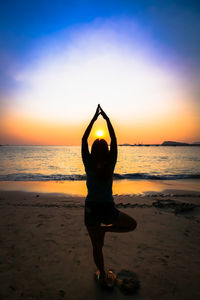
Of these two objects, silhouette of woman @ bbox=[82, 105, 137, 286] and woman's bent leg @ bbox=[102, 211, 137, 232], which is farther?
woman's bent leg @ bbox=[102, 211, 137, 232]

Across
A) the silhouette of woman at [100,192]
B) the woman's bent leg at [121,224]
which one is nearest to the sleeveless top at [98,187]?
the silhouette of woman at [100,192]

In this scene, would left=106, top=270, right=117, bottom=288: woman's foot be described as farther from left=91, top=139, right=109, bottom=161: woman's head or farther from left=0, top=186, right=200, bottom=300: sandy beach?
left=91, top=139, right=109, bottom=161: woman's head

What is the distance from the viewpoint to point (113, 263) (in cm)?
379

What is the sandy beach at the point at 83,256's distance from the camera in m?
3.02

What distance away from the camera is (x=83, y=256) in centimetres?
404

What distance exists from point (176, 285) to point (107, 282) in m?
1.34

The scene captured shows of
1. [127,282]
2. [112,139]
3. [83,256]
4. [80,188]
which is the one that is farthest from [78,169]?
[112,139]

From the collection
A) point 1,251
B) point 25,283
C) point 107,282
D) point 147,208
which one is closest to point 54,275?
point 25,283

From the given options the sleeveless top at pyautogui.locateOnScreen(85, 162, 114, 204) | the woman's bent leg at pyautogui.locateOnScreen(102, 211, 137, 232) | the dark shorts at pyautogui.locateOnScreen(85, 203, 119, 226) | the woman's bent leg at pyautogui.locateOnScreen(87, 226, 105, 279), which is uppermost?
the sleeveless top at pyautogui.locateOnScreen(85, 162, 114, 204)

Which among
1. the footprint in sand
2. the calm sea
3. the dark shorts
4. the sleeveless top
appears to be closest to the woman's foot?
the footprint in sand

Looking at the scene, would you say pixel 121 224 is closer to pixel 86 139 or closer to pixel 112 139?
pixel 112 139

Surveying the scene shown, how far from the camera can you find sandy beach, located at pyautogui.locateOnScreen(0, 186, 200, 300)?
302 cm

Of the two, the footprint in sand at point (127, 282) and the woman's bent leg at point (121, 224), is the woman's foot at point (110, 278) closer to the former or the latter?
the footprint in sand at point (127, 282)

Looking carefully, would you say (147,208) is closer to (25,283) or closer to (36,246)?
(36,246)
